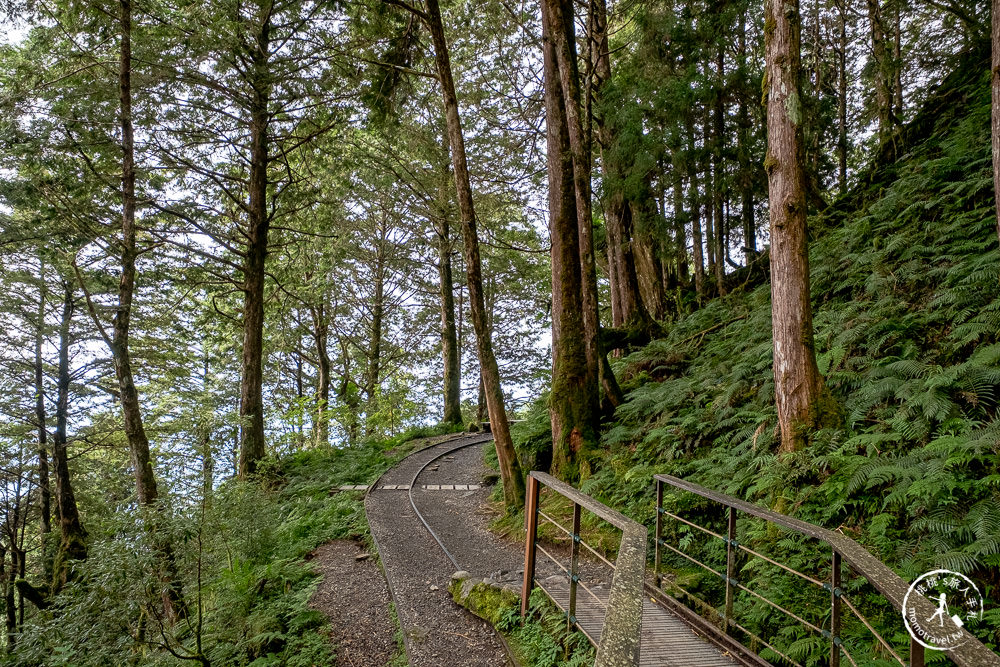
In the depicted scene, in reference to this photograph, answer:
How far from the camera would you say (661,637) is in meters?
3.58

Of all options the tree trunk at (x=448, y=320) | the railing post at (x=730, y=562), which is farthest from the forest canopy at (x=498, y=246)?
the railing post at (x=730, y=562)

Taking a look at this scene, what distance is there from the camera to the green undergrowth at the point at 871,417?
12.4 feet

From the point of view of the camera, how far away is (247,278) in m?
13.3

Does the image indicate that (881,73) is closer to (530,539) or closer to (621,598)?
(530,539)

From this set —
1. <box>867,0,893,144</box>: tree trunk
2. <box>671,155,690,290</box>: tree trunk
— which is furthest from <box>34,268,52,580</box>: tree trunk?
<box>867,0,893,144</box>: tree trunk

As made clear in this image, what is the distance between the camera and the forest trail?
3.69 m

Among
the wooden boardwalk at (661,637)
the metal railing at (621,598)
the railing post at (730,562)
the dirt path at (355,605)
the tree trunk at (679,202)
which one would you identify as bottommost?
the dirt path at (355,605)

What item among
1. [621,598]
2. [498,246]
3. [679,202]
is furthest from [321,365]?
[621,598]

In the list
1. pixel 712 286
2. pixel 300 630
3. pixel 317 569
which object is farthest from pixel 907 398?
pixel 712 286

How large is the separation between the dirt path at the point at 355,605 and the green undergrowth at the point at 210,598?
0.48 feet

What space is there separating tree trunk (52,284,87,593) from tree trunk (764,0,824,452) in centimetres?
1473

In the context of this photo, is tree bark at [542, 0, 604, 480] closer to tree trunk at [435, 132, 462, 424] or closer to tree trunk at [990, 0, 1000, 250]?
tree trunk at [990, 0, 1000, 250]

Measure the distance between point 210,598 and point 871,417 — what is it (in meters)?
8.62

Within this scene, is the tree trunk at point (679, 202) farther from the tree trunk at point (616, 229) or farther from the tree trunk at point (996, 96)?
the tree trunk at point (996, 96)
